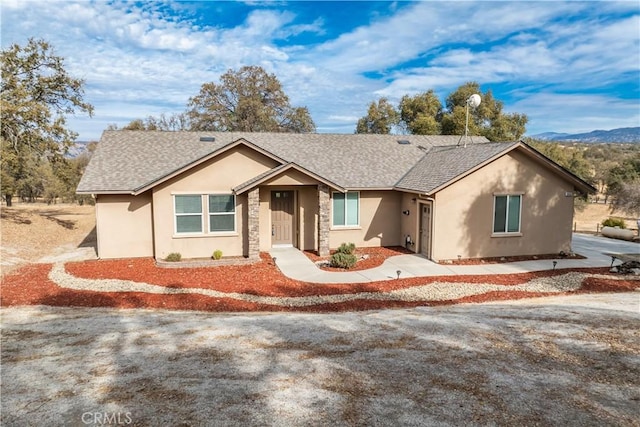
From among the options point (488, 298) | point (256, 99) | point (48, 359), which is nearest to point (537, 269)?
point (488, 298)

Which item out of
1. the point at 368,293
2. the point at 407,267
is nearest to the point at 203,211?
the point at 368,293

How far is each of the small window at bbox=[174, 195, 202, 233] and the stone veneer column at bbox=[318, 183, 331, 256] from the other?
467 cm

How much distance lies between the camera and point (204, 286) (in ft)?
39.9

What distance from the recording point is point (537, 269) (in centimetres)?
1427

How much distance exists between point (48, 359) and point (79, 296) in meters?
4.82

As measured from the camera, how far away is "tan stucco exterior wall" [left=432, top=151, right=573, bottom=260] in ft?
49.9

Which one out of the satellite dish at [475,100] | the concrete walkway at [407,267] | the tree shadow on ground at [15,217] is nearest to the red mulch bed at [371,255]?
the concrete walkway at [407,267]

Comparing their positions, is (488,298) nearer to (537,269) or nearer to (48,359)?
(537,269)

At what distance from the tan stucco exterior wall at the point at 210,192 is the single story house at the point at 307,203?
0.04m

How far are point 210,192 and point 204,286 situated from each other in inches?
175

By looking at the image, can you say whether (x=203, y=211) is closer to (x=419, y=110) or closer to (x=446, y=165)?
(x=446, y=165)

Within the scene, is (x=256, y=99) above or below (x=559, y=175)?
above

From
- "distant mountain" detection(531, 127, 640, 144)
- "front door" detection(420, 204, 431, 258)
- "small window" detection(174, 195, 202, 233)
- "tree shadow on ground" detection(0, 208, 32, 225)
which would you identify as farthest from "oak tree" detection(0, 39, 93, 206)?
"distant mountain" detection(531, 127, 640, 144)

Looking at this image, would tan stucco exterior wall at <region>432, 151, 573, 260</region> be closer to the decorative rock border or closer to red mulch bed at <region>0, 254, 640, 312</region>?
red mulch bed at <region>0, 254, 640, 312</region>
